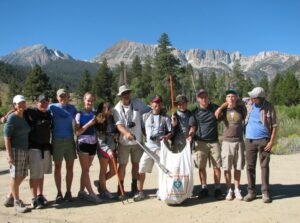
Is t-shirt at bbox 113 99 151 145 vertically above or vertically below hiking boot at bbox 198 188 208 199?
above

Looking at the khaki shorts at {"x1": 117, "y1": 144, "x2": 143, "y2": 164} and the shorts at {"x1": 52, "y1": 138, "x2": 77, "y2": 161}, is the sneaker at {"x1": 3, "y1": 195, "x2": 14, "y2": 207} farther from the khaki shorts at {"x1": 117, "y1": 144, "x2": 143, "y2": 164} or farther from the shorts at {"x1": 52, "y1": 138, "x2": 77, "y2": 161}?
the khaki shorts at {"x1": 117, "y1": 144, "x2": 143, "y2": 164}

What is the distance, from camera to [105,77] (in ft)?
210

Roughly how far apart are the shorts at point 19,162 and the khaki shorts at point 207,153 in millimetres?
2737

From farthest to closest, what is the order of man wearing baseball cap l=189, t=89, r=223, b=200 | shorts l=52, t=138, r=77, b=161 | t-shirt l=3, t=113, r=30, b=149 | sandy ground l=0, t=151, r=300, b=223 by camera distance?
man wearing baseball cap l=189, t=89, r=223, b=200, shorts l=52, t=138, r=77, b=161, t-shirt l=3, t=113, r=30, b=149, sandy ground l=0, t=151, r=300, b=223

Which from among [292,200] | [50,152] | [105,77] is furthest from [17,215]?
[105,77]

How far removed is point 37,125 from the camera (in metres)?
5.93

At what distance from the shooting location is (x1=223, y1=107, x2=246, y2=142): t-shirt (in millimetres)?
6199

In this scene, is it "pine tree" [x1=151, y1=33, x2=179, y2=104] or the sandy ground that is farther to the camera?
"pine tree" [x1=151, y1=33, x2=179, y2=104]

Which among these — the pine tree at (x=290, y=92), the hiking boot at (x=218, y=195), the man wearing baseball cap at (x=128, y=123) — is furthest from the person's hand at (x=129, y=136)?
the pine tree at (x=290, y=92)

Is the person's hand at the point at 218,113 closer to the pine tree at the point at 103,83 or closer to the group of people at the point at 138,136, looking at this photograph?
the group of people at the point at 138,136

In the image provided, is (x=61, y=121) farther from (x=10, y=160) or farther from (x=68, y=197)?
(x=68, y=197)

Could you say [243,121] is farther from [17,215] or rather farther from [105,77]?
[105,77]

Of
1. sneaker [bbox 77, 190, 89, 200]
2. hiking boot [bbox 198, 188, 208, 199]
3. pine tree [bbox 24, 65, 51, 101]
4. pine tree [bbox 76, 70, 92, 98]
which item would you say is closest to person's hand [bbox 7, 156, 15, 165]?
sneaker [bbox 77, 190, 89, 200]

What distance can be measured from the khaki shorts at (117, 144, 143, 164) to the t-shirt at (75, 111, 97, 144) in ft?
1.60
